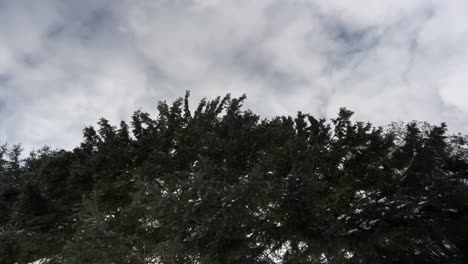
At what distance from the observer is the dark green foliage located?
24.3 feet

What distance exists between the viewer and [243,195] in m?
6.90

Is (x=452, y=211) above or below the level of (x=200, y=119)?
below

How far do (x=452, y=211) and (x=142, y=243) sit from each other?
959cm

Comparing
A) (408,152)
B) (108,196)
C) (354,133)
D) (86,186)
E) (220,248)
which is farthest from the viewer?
(108,196)

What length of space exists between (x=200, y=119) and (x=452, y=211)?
8.59 metres

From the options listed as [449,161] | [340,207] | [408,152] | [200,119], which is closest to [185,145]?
[200,119]

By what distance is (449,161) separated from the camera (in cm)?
1087

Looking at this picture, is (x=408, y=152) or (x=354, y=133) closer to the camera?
(x=408, y=152)

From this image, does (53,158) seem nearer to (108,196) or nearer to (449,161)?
(108,196)

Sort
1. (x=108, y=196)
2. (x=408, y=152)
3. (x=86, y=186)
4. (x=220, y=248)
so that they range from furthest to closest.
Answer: (x=108, y=196) → (x=86, y=186) → (x=408, y=152) → (x=220, y=248)

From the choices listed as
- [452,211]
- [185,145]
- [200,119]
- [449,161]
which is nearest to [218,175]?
[185,145]

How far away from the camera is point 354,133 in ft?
34.7

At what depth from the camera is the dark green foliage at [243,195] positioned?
24.3ft

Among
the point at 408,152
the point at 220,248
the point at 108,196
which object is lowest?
the point at 220,248
